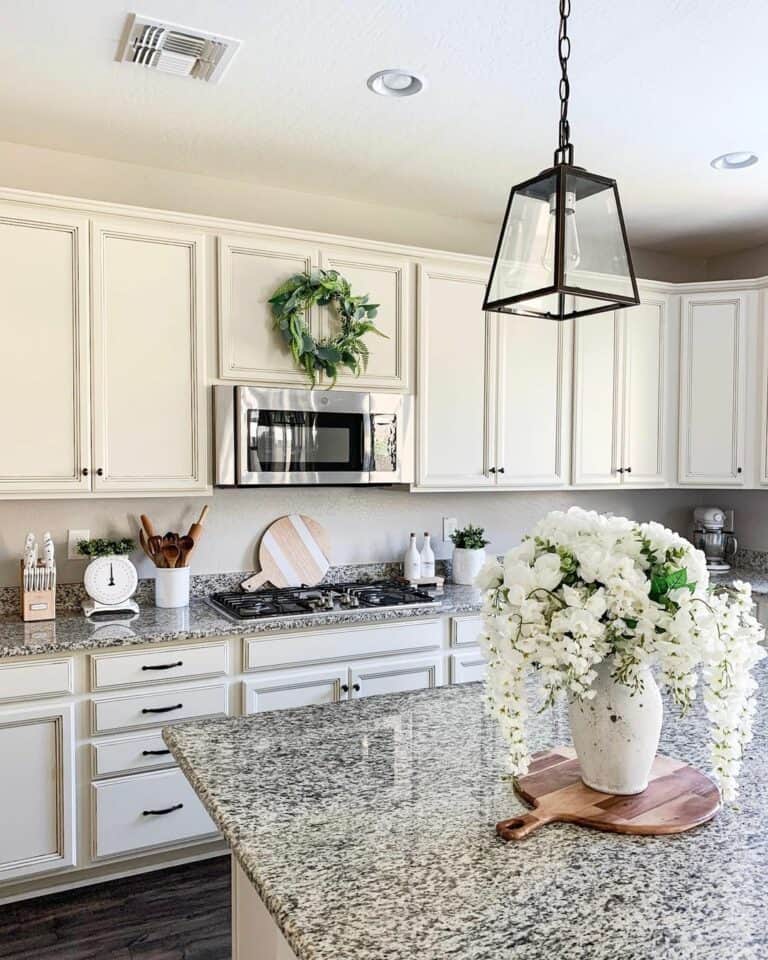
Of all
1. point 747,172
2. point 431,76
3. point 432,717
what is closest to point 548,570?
point 432,717

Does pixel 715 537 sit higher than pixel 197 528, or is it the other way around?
pixel 197 528

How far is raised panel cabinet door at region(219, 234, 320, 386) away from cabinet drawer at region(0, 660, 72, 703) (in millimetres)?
1233

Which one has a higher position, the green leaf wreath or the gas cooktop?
the green leaf wreath

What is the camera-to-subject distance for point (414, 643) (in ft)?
10.4

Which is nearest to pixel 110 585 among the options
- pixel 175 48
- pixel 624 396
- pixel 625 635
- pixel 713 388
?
pixel 175 48

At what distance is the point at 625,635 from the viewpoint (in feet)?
3.90

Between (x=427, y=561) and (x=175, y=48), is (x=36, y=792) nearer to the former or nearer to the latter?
(x=427, y=561)

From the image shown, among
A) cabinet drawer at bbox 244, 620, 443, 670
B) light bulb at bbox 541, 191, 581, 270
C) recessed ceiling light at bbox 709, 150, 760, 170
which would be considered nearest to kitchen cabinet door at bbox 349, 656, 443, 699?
cabinet drawer at bbox 244, 620, 443, 670

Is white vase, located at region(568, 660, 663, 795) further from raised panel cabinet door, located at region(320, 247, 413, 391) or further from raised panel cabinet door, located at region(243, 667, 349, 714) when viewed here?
raised panel cabinet door, located at region(320, 247, 413, 391)

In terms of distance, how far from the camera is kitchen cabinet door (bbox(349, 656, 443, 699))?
3.05 m

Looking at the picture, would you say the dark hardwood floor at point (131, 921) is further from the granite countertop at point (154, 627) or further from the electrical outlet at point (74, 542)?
the electrical outlet at point (74, 542)

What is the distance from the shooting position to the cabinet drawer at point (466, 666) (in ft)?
10.7

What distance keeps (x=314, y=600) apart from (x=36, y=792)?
120cm

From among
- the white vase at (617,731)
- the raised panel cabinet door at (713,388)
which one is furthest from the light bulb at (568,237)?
the raised panel cabinet door at (713,388)
